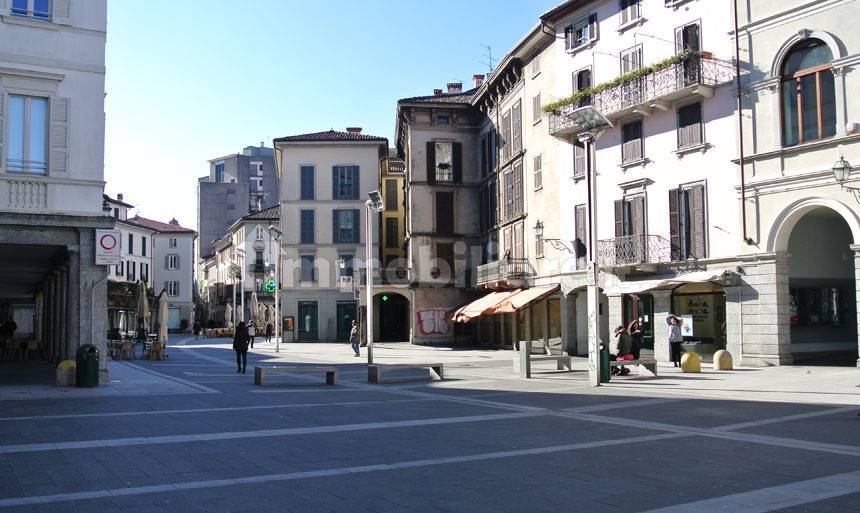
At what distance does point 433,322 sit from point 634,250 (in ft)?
68.7

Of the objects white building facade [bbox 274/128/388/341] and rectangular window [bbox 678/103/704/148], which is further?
white building facade [bbox 274/128/388/341]

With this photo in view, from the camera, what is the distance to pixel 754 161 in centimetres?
2361

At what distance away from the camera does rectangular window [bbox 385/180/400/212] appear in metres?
60.3

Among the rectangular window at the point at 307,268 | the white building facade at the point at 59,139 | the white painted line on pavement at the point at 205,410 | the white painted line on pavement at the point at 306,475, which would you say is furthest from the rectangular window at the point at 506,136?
the white painted line on pavement at the point at 306,475

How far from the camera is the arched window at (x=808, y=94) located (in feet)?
71.4

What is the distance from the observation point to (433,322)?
47.1m

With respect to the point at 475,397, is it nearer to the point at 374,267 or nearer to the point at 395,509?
the point at 395,509

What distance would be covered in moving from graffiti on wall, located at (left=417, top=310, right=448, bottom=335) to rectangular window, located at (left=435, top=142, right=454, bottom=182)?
26.9ft

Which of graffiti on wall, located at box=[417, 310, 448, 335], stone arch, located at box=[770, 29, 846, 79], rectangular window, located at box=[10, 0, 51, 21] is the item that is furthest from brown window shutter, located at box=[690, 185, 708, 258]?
graffiti on wall, located at box=[417, 310, 448, 335]

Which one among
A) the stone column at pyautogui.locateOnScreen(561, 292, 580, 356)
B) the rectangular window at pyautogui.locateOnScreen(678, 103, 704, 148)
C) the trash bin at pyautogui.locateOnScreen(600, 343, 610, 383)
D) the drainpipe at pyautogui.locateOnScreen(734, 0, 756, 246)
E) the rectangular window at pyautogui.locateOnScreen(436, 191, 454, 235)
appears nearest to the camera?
the trash bin at pyautogui.locateOnScreen(600, 343, 610, 383)

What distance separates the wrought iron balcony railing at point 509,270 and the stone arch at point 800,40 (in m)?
15.6

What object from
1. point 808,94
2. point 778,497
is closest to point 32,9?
point 778,497

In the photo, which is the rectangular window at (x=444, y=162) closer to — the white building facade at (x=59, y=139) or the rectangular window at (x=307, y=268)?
the rectangular window at (x=307, y=268)

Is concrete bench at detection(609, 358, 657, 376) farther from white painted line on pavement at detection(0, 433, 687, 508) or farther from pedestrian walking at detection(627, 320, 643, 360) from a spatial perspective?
white painted line on pavement at detection(0, 433, 687, 508)
